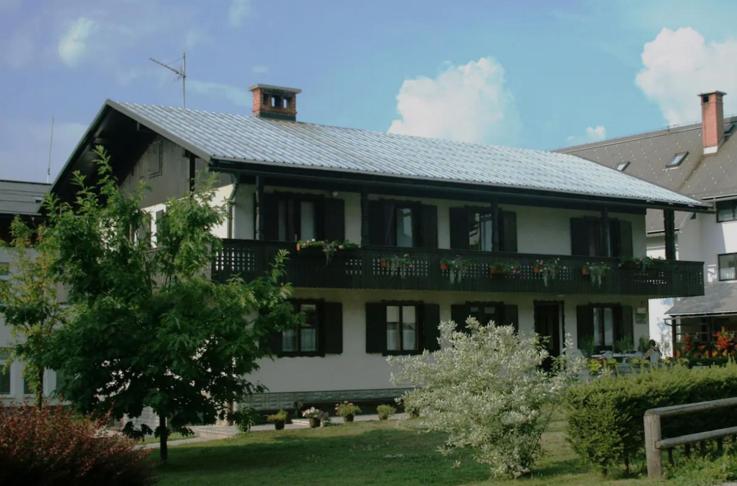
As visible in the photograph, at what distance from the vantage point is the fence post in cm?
1327

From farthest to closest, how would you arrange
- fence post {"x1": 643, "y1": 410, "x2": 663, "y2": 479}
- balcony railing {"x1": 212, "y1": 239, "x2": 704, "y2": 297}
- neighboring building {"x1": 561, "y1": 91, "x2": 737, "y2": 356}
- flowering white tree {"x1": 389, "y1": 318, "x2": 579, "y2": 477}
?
neighboring building {"x1": 561, "y1": 91, "x2": 737, "y2": 356}
balcony railing {"x1": 212, "y1": 239, "x2": 704, "y2": 297}
flowering white tree {"x1": 389, "y1": 318, "x2": 579, "y2": 477}
fence post {"x1": 643, "y1": 410, "x2": 663, "y2": 479}

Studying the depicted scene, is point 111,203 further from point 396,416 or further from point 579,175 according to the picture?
point 579,175

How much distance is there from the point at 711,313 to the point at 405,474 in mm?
28443

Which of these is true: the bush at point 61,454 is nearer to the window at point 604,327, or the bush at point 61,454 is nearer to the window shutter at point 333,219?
the window shutter at point 333,219

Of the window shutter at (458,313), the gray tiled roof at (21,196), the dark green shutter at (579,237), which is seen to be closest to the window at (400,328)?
the window shutter at (458,313)

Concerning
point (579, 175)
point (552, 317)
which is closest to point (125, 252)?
point (552, 317)

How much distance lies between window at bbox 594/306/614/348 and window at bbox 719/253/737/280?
1104cm

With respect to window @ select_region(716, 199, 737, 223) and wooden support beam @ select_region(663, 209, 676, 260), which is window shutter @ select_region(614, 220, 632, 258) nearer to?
wooden support beam @ select_region(663, 209, 676, 260)

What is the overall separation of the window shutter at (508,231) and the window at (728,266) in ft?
49.1

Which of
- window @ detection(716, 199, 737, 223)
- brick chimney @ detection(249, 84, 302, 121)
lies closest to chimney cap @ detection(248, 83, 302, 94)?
brick chimney @ detection(249, 84, 302, 121)

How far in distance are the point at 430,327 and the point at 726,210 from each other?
19.1 meters

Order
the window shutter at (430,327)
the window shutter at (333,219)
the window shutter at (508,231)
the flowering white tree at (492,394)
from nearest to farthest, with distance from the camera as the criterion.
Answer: the flowering white tree at (492,394), the window shutter at (333,219), the window shutter at (430,327), the window shutter at (508,231)

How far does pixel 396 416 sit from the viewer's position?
24.8 meters

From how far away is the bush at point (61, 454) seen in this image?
32.8ft
